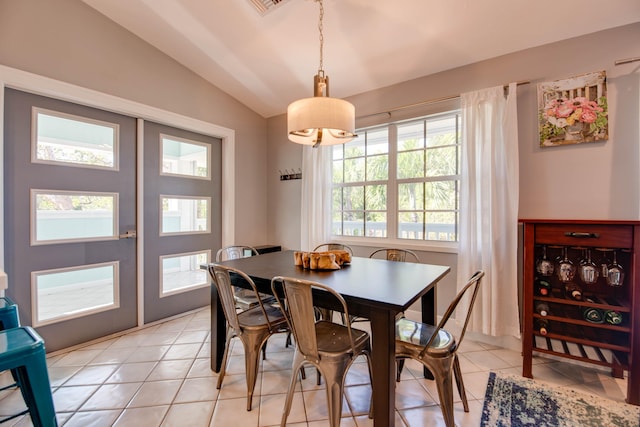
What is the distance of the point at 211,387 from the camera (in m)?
1.89

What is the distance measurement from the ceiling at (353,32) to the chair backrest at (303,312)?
2.15 meters

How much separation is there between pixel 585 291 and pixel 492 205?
0.87 meters

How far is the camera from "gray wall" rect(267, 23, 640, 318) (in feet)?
6.57

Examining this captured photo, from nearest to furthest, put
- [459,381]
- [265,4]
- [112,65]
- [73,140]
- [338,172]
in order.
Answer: [459,381] < [265,4] < [73,140] < [112,65] < [338,172]

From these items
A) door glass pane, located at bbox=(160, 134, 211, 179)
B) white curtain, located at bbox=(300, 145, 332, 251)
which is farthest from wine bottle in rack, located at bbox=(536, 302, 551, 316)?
door glass pane, located at bbox=(160, 134, 211, 179)

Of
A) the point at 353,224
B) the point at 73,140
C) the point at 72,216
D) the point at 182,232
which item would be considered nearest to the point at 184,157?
the point at 182,232

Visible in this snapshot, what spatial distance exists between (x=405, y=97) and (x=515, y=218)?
157cm

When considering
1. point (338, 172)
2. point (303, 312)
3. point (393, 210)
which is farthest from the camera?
point (338, 172)

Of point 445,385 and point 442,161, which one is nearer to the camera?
point 445,385

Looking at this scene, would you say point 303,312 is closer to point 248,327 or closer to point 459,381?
point 248,327

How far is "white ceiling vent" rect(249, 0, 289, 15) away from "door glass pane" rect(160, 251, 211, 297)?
8.10 ft

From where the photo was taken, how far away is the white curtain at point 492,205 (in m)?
2.32

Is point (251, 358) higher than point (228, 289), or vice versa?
point (228, 289)

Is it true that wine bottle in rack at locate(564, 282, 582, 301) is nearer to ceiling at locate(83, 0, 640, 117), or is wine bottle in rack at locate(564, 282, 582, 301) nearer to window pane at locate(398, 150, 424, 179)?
window pane at locate(398, 150, 424, 179)
